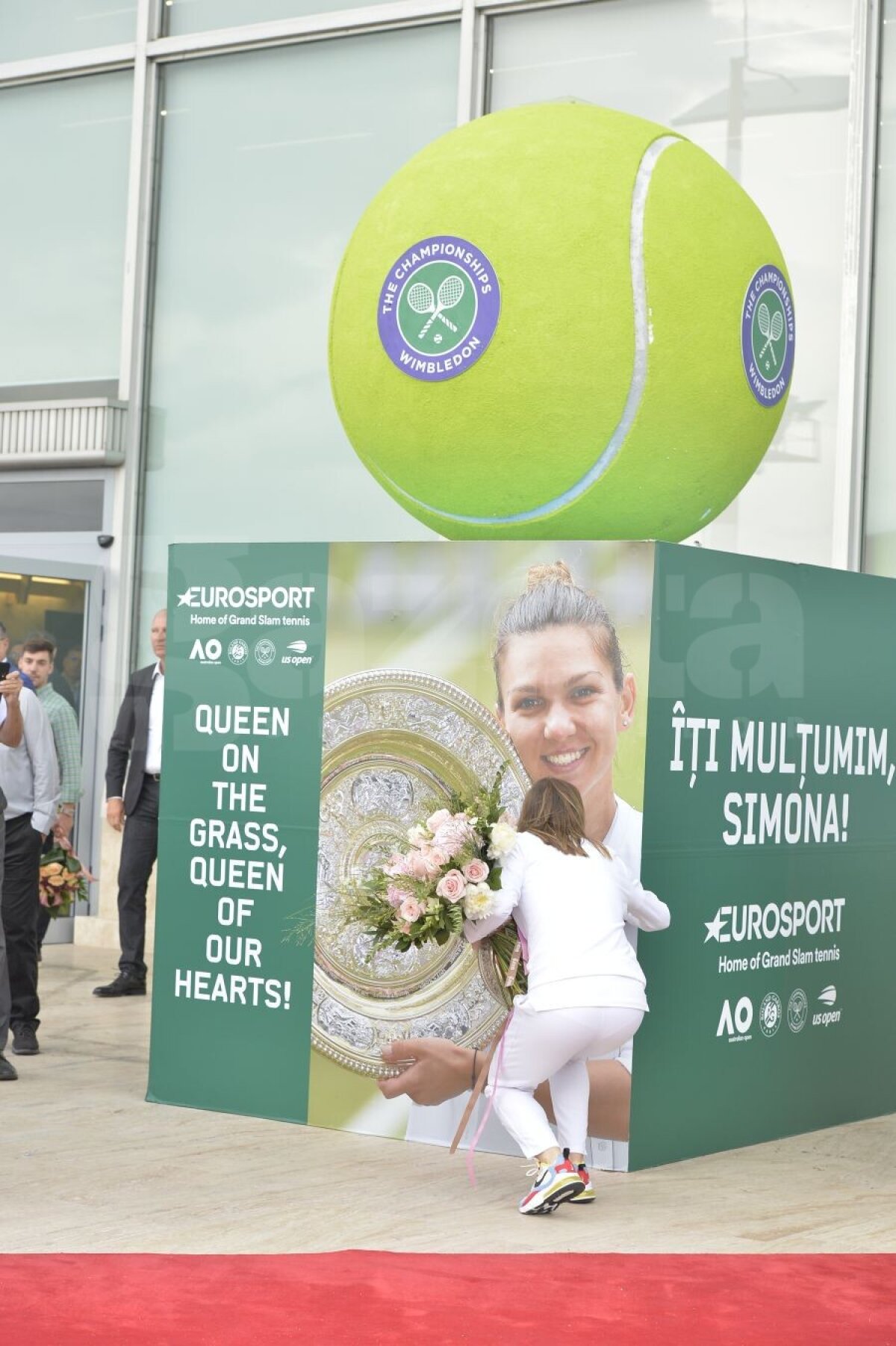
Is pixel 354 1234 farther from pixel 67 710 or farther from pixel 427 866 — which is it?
pixel 67 710

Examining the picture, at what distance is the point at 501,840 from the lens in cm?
570

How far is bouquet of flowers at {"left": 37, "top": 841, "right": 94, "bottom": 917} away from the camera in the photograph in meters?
8.47

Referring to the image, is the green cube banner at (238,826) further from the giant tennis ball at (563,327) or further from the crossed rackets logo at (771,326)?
the crossed rackets logo at (771,326)

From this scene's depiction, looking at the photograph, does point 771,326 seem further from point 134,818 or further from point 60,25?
point 60,25

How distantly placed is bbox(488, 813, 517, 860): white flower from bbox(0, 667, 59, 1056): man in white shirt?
2.81 meters

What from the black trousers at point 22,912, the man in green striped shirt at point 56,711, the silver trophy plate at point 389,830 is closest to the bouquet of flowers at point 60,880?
the black trousers at point 22,912

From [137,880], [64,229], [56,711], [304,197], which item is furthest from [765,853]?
[64,229]

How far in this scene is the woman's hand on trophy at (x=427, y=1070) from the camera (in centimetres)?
636

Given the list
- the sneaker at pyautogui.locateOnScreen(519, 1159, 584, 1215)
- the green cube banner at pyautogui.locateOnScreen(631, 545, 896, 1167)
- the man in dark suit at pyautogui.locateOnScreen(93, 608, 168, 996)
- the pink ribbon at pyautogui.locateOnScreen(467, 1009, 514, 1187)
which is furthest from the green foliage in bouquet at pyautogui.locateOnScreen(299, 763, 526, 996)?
the man in dark suit at pyautogui.locateOnScreen(93, 608, 168, 996)

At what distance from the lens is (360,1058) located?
6.56 metres

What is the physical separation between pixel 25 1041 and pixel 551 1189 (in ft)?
10.5

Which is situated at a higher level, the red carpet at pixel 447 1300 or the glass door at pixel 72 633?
the glass door at pixel 72 633

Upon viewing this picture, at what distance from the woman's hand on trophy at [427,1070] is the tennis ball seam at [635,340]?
1719mm

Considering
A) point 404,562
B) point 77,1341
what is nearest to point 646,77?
point 404,562
